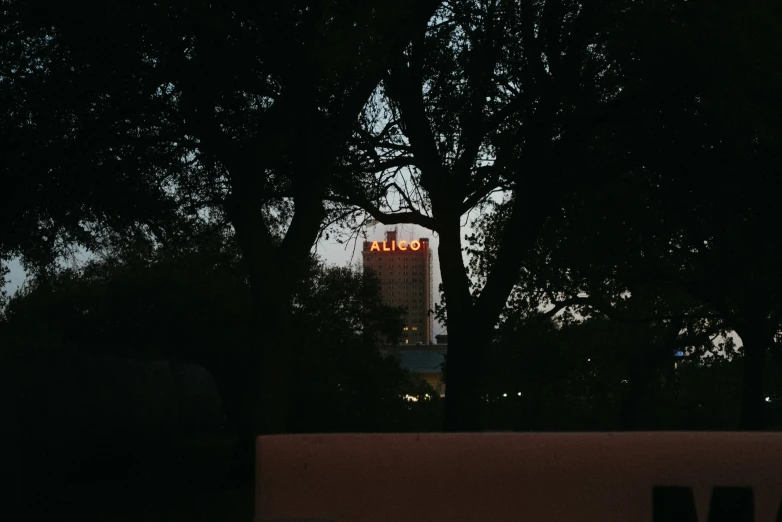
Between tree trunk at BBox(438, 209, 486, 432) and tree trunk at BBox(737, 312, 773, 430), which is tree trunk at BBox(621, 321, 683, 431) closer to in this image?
tree trunk at BBox(737, 312, 773, 430)

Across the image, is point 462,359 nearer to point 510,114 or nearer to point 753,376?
point 510,114

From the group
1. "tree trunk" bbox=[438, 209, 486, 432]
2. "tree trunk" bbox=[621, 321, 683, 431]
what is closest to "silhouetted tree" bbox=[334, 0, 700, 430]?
"tree trunk" bbox=[438, 209, 486, 432]

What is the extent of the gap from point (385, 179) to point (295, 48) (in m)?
7.06

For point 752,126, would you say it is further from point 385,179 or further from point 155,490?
point 155,490

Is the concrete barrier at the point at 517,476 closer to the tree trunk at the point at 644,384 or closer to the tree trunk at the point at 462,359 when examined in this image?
the tree trunk at the point at 462,359

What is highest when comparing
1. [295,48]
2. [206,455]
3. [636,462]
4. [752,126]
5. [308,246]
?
[295,48]

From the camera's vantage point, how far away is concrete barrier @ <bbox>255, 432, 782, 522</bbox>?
21.0 feet

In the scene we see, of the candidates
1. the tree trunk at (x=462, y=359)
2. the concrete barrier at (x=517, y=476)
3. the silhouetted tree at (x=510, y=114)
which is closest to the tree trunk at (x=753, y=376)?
the silhouetted tree at (x=510, y=114)

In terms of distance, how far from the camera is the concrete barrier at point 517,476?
252 inches

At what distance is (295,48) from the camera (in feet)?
42.8

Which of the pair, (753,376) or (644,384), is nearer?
(753,376)

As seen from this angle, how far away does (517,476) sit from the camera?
21.3 feet

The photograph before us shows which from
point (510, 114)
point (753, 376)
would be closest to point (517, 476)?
point (510, 114)

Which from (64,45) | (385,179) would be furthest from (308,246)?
(385,179)
